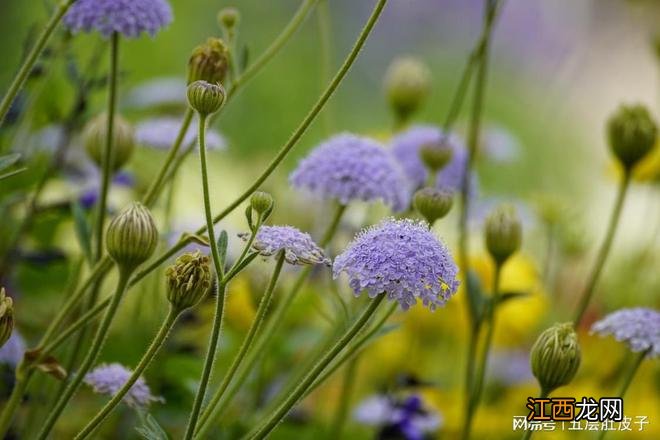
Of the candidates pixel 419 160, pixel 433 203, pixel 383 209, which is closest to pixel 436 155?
pixel 419 160

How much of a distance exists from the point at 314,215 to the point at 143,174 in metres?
0.21

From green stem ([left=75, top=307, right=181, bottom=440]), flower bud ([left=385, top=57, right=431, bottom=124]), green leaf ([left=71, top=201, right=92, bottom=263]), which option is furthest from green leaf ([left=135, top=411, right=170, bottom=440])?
flower bud ([left=385, top=57, right=431, bottom=124])

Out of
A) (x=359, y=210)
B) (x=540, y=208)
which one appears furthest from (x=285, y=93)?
(x=540, y=208)

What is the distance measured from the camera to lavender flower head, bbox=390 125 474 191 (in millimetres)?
804

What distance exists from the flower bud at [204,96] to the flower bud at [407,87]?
1.31 ft

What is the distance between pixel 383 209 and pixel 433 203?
0.61 metres

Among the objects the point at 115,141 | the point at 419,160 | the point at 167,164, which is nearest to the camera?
the point at 167,164

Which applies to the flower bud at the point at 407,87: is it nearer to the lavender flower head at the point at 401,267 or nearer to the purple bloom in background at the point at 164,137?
the purple bloom in background at the point at 164,137

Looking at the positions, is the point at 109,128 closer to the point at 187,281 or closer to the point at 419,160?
the point at 187,281

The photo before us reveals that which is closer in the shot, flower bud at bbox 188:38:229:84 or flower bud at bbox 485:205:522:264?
flower bud at bbox 188:38:229:84

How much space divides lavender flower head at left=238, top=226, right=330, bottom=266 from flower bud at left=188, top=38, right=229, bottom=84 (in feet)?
0.36

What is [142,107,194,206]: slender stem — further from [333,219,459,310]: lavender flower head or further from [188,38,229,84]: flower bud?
[333,219,459,310]: lavender flower head

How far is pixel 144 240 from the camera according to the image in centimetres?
46

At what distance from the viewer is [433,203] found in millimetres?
578
